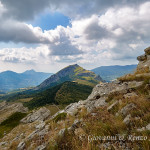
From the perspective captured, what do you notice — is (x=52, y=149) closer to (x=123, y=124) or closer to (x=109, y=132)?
(x=109, y=132)

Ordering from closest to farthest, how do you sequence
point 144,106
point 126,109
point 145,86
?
1. point 144,106
2. point 126,109
3. point 145,86

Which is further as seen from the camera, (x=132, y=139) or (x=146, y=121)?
(x=146, y=121)

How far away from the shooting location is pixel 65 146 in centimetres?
598

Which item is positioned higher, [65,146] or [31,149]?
[65,146]

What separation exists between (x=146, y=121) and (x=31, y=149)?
23.5 feet

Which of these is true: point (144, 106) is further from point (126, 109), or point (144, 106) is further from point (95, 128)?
point (95, 128)

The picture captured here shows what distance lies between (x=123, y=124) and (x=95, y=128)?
60.3 inches

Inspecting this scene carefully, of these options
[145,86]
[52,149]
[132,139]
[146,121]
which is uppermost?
[145,86]

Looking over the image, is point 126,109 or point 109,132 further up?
point 126,109

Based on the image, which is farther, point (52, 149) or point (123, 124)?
point (52, 149)

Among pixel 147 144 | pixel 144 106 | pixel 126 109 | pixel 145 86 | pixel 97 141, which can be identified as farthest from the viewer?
pixel 145 86

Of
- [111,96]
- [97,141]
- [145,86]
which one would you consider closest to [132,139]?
[97,141]

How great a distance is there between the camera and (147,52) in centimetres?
1858

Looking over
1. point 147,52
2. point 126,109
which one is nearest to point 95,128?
point 126,109
